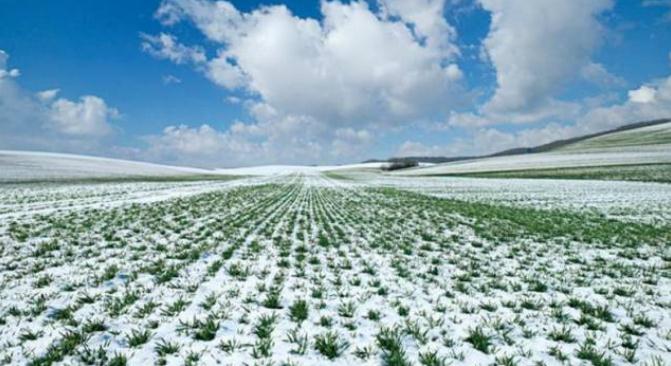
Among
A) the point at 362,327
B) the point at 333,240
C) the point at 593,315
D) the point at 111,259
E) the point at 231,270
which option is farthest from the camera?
the point at 333,240

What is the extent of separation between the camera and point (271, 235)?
546 inches

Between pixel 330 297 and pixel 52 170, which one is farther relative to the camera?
pixel 52 170

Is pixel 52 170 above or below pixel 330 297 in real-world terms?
above

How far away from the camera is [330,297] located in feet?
23.6

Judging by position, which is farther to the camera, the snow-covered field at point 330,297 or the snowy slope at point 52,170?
the snowy slope at point 52,170

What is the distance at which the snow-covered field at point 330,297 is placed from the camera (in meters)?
5.01

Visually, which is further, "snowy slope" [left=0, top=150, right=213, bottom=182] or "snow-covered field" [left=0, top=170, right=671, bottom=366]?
"snowy slope" [left=0, top=150, right=213, bottom=182]

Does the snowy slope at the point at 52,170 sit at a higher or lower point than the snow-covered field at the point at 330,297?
higher

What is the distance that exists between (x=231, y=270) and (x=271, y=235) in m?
4.99

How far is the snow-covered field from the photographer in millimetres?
5008

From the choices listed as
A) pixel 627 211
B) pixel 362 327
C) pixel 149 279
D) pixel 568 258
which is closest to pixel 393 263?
pixel 362 327

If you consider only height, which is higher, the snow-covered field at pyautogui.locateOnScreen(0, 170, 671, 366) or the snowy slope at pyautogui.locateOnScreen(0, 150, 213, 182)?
the snowy slope at pyautogui.locateOnScreen(0, 150, 213, 182)

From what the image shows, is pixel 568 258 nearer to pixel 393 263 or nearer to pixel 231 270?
pixel 393 263

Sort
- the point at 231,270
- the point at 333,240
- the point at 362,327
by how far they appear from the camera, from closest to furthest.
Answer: the point at 362,327
the point at 231,270
the point at 333,240
